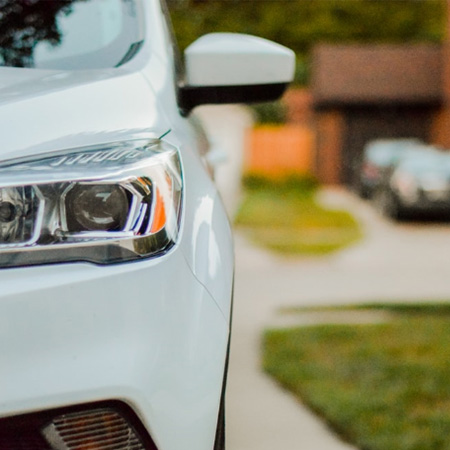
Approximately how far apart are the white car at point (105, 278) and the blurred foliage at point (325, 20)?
163 feet

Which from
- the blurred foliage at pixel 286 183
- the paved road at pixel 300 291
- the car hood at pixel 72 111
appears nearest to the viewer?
the car hood at pixel 72 111

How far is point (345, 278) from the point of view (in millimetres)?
8180

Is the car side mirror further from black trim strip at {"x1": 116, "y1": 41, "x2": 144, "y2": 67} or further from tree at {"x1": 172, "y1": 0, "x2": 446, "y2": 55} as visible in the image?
tree at {"x1": 172, "y1": 0, "x2": 446, "y2": 55}

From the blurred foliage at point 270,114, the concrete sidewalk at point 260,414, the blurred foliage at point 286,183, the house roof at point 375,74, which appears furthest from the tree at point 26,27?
the blurred foliage at point 270,114

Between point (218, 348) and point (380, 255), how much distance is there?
29.9ft

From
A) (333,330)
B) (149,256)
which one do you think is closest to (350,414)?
(333,330)

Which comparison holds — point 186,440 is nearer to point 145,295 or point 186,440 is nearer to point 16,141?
point 145,295

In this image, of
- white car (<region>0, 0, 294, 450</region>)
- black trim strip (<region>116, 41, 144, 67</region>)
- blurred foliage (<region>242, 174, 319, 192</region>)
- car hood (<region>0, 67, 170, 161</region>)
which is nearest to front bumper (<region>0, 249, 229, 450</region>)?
white car (<region>0, 0, 294, 450</region>)

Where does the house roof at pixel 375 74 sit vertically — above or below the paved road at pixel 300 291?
below

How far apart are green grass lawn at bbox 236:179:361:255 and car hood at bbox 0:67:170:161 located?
27.1 ft

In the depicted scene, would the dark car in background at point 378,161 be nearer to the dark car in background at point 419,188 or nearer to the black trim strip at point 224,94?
the dark car in background at point 419,188

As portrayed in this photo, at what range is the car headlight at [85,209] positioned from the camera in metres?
1.74

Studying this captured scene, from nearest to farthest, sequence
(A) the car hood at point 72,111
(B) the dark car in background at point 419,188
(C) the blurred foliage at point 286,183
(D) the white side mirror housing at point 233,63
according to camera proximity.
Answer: (A) the car hood at point 72,111 → (D) the white side mirror housing at point 233,63 → (B) the dark car in background at point 419,188 → (C) the blurred foliage at point 286,183

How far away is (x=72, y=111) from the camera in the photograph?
1.94m
